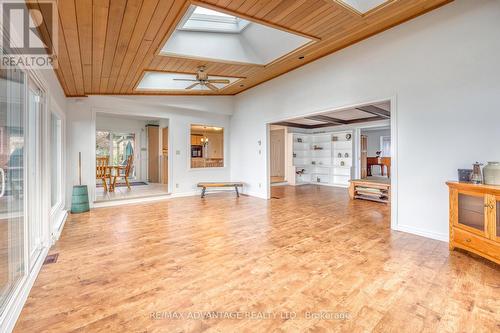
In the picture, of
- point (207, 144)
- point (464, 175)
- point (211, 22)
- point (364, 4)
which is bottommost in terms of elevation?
point (464, 175)

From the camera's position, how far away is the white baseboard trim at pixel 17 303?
149cm

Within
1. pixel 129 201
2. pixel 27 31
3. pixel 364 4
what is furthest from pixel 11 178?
pixel 364 4

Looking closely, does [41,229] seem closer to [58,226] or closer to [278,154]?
[58,226]

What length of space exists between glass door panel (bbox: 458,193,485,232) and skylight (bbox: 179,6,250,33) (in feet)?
12.6

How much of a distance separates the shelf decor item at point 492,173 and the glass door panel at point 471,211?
0.21m

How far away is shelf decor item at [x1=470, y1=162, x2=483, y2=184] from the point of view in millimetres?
2572

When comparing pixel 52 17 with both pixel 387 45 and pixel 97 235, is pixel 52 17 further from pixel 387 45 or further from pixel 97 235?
pixel 387 45

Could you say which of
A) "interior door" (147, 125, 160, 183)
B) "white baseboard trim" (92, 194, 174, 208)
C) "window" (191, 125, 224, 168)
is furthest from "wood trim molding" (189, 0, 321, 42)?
"interior door" (147, 125, 160, 183)

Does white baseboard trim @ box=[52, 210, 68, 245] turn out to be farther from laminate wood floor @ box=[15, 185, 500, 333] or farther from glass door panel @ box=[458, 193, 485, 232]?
glass door panel @ box=[458, 193, 485, 232]

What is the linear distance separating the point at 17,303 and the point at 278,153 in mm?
8729

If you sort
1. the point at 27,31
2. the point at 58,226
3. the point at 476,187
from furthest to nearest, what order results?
1. the point at 58,226
2. the point at 476,187
3. the point at 27,31

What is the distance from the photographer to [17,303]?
1.69 m

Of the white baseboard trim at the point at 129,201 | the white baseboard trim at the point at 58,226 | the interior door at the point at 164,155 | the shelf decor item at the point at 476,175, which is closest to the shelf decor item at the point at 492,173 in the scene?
the shelf decor item at the point at 476,175

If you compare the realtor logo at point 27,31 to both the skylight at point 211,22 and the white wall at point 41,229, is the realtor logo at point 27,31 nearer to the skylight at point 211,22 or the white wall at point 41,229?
the white wall at point 41,229
